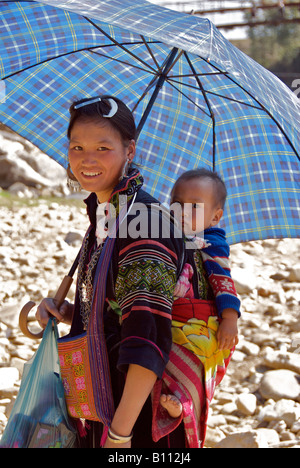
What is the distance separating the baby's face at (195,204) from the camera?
7.61 ft

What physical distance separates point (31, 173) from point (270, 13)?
2083cm

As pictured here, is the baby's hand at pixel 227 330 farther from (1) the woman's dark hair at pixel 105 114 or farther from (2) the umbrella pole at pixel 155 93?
(2) the umbrella pole at pixel 155 93

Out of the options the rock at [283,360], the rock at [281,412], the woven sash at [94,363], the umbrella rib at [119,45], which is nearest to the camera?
the woven sash at [94,363]

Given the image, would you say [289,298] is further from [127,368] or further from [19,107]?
[127,368]

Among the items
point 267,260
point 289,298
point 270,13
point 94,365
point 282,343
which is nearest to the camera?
point 94,365

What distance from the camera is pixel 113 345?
1.81 meters

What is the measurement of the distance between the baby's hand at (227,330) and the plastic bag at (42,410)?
554mm

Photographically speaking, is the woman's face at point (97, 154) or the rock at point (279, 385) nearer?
the woman's face at point (97, 154)

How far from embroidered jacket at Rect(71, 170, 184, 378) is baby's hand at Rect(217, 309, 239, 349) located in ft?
0.98

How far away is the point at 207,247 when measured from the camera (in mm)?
2178

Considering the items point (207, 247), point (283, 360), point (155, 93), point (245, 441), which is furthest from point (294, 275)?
point (207, 247)

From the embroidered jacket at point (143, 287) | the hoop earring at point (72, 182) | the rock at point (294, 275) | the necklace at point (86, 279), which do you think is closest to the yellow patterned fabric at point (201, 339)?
the embroidered jacket at point (143, 287)

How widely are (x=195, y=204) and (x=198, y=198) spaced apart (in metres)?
0.03

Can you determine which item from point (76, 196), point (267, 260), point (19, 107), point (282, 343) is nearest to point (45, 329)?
point (19, 107)
